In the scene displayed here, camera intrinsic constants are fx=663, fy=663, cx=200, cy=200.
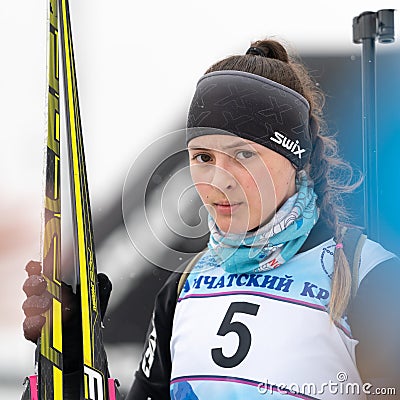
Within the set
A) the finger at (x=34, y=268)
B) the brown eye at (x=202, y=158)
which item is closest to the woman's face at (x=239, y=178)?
the brown eye at (x=202, y=158)

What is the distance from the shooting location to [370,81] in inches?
49.7

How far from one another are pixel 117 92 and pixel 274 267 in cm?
67

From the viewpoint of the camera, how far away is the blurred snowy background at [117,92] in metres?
1.41

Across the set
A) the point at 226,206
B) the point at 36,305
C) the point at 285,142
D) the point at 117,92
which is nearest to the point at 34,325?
the point at 36,305

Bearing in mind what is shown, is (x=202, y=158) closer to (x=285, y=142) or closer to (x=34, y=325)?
(x=285, y=142)

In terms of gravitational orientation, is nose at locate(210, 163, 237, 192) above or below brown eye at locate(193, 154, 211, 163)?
below

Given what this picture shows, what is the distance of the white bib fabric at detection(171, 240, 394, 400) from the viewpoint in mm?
910

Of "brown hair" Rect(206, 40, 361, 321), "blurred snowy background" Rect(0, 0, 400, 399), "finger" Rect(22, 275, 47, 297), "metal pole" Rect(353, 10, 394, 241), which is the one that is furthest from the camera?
"blurred snowy background" Rect(0, 0, 400, 399)

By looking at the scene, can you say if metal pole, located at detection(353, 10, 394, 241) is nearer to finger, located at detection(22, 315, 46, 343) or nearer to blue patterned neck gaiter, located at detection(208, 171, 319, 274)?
blue patterned neck gaiter, located at detection(208, 171, 319, 274)

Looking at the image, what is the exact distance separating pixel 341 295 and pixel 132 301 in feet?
2.02

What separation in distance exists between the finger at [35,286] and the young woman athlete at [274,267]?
9.9 inches

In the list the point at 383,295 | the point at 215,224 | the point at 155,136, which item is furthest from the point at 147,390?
the point at 155,136

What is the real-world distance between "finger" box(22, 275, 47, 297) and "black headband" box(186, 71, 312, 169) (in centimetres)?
30

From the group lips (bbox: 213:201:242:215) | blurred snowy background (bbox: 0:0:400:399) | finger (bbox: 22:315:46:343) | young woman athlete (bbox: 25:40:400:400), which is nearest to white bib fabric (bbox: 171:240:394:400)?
young woman athlete (bbox: 25:40:400:400)
